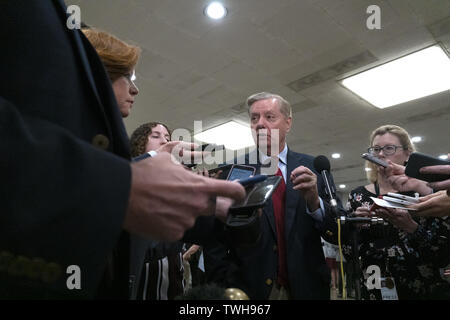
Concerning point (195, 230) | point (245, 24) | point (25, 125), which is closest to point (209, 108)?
point (245, 24)

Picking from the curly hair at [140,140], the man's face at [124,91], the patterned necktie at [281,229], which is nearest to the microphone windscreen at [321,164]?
the patterned necktie at [281,229]

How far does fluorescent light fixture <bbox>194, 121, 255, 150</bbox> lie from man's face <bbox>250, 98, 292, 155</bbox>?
13.6 ft

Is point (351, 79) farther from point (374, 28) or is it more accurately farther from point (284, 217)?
point (284, 217)

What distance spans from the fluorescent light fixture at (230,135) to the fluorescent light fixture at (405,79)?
98.1 inches

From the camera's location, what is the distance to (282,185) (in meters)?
1.51

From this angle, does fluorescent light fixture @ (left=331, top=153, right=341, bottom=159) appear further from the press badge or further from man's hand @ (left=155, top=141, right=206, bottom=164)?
man's hand @ (left=155, top=141, right=206, bottom=164)

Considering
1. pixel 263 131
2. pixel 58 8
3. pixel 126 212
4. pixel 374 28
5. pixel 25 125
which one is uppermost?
pixel 374 28

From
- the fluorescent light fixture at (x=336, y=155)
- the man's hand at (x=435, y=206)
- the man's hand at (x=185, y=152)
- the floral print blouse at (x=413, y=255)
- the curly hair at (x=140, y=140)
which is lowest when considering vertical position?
the floral print blouse at (x=413, y=255)

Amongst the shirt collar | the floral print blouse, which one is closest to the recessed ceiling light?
the shirt collar

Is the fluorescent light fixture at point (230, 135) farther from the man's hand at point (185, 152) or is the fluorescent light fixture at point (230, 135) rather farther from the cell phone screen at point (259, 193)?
the cell phone screen at point (259, 193)

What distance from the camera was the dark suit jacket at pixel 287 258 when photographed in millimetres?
1176

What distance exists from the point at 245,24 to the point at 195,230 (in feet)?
9.83

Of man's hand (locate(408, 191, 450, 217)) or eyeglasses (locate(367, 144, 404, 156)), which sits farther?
eyeglasses (locate(367, 144, 404, 156))

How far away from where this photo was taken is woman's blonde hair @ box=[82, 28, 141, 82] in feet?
2.83
